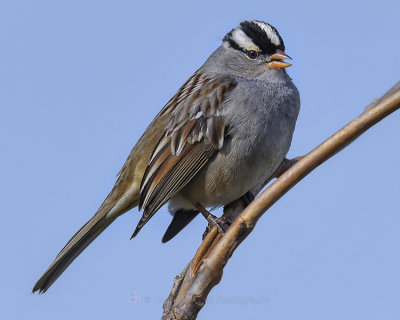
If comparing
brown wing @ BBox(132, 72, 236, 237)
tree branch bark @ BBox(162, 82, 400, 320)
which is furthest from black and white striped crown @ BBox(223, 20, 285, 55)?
tree branch bark @ BBox(162, 82, 400, 320)

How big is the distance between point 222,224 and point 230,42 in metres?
1.94

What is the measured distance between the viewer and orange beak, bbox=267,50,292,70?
4.89 metres

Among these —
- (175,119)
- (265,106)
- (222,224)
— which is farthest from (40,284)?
(265,106)

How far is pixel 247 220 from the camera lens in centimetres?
242

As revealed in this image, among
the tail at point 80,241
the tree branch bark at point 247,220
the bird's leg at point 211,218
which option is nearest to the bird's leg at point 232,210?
the bird's leg at point 211,218

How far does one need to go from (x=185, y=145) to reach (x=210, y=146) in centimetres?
21

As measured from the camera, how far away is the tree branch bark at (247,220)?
7.50ft

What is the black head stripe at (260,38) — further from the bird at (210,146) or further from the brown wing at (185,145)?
the brown wing at (185,145)

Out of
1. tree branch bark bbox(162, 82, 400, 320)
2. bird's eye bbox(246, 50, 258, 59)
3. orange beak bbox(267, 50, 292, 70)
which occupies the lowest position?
tree branch bark bbox(162, 82, 400, 320)

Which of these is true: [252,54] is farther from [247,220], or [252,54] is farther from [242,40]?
[247,220]

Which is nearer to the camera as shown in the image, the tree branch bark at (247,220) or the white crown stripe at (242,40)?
the tree branch bark at (247,220)

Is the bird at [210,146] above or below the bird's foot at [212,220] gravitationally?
above

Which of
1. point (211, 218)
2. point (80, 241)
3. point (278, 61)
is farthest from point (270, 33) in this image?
point (80, 241)

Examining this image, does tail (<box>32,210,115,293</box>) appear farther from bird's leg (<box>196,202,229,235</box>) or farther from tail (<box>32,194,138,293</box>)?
bird's leg (<box>196,202,229,235</box>)
